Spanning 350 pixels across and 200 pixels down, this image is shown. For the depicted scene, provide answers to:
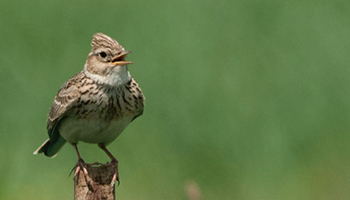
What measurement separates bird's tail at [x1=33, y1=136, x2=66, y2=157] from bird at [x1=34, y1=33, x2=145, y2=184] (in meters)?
0.50

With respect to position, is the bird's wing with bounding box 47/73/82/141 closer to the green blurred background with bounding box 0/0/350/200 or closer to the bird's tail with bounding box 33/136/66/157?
the bird's tail with bounding box 33/136/66/157

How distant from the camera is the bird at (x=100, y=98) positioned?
843cm

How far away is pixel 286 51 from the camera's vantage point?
38.7ft

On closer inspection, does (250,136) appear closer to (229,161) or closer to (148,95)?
(229,161)

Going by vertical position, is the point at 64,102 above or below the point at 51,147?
above

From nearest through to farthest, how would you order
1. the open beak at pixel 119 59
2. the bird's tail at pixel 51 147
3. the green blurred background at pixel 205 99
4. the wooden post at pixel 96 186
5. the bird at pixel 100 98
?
1. the wooden post at pixel 96 186
2. the open beak at pixel 119 59
3. the bird at pixel 100 98
4. the bird's tail at pixel 51 147
5. the green blurred background at pixel 205 99

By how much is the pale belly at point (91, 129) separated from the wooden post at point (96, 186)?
1093mm

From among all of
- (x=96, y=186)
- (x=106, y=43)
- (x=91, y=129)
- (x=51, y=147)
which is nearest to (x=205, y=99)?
(x=51, y=147)

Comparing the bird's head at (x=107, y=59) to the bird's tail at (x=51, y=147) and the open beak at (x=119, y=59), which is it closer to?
the open beak at (x=119, y=59)

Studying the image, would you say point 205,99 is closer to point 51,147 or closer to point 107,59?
point 51,147

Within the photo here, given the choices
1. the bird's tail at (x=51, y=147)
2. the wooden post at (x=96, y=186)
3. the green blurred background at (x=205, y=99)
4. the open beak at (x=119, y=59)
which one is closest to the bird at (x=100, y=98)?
the open beak at (x=119, y=59)

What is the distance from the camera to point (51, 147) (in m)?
9.23

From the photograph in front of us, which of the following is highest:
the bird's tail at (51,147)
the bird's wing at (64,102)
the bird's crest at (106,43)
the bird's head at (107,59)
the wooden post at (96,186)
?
the bird's crest at (106,43)

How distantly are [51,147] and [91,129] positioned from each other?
2.66 feet
